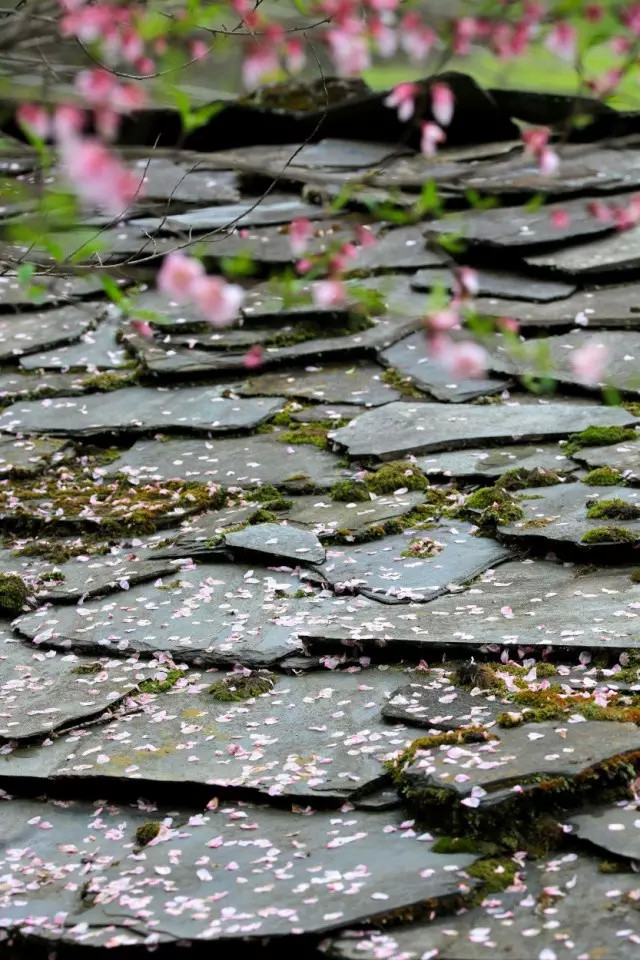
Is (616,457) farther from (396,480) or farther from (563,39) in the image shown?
(563,39)

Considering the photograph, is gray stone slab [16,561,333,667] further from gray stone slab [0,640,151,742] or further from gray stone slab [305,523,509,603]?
gray stone slab [305,523,509,603]

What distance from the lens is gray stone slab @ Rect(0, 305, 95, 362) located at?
1159 centimetres

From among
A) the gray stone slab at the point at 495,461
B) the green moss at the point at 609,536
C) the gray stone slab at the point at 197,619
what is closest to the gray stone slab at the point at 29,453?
the gray stone slab at the point at 197,619

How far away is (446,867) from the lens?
4625 millimetres

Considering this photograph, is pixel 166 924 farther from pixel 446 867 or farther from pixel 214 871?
pixel 446 867

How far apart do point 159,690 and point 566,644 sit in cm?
210

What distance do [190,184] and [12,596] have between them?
865cm

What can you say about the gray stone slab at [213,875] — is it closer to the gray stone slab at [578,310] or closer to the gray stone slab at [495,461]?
the gray stone slab at [495,461]

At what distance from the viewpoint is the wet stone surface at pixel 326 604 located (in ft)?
15.0

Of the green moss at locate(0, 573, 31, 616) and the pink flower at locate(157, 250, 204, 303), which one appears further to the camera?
the green moss at locate(0, 573, 31, 616)

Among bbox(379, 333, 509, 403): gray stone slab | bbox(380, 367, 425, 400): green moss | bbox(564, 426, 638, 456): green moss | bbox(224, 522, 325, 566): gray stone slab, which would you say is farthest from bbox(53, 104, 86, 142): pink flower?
bbox(380, 367, 425, 400): green moss

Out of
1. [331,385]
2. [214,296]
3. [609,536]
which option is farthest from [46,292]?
[214,296]

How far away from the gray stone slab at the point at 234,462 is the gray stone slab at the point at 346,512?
0.31 meters

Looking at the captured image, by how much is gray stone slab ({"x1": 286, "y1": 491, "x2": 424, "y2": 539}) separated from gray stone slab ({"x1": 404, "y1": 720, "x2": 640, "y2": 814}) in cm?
261
